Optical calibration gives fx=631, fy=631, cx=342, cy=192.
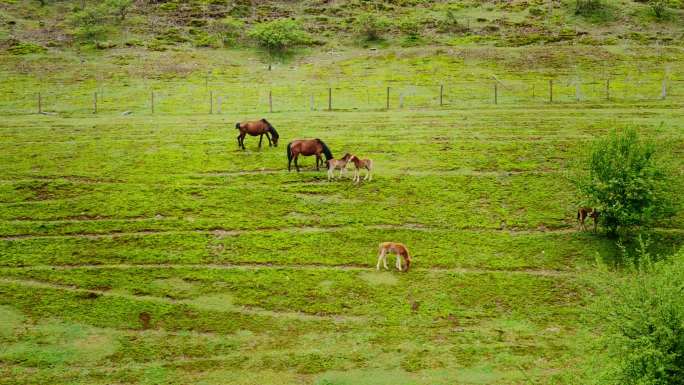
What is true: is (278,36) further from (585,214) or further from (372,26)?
(585,214)

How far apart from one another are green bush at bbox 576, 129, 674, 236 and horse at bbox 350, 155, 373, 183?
36.3 feet

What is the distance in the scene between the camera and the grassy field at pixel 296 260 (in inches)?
856

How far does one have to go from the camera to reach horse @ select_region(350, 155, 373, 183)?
34628 mm

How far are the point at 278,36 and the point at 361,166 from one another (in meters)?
54.5

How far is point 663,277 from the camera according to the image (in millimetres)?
16578

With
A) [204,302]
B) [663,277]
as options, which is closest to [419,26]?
[204,302]

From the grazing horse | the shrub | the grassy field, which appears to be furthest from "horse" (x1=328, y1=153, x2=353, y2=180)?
the shrub

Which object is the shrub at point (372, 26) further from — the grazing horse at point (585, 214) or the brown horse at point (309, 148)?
the grazing horse at point (585, 214)

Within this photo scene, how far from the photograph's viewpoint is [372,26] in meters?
91.7

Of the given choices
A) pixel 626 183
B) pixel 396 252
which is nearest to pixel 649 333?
pixel 396 252

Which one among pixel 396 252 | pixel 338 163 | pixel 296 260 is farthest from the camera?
pixel 338 163

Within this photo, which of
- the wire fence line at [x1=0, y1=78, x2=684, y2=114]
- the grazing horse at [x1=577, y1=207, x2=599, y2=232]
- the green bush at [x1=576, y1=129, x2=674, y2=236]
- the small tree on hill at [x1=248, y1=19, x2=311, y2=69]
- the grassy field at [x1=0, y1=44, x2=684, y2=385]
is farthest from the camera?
the small tree on hill at [x1=248, y1=19, x2=311, y2=69]

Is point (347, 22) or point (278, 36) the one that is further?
point (347, 22)

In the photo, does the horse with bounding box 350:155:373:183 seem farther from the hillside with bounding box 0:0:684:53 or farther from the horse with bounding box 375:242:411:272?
the hillside with bounding box 0:0:684:53
